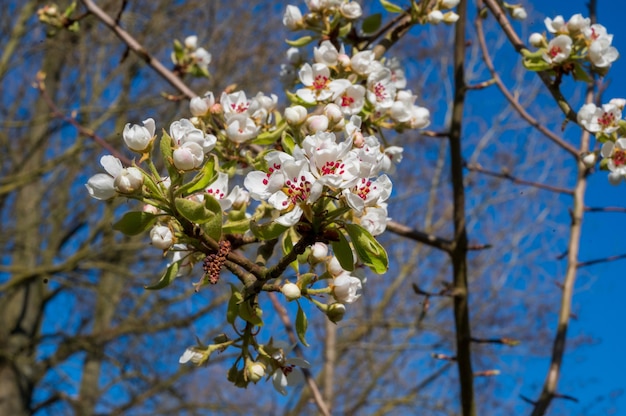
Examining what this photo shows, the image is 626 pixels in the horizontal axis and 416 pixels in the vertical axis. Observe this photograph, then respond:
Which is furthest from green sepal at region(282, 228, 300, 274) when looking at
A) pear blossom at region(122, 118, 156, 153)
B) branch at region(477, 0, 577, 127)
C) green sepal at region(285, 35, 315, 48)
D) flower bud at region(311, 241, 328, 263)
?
branch at region(477, 0, 577, 127)

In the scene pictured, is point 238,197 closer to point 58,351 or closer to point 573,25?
point 573,25

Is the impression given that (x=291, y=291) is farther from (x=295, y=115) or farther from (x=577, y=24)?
(x=577, y=24)

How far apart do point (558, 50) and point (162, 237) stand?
3.84 ft

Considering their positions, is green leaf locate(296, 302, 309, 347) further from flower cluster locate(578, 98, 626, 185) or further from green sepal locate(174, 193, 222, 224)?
flower cluster locate(578, 98, 626, 185)

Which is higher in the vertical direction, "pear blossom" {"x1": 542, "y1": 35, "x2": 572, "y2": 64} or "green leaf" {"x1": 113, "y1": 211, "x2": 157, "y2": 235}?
"pear blossom" {"x1": 542, "y1": 35, "x2": 572, "y2": 64}

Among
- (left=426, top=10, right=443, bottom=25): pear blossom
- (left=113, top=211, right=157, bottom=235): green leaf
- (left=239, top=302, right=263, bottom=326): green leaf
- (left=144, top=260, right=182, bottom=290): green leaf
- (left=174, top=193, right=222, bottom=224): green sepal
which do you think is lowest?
(left=144, top=260, right=182, bottom=290): green leaf

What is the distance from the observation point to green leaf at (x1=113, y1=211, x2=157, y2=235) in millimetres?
963

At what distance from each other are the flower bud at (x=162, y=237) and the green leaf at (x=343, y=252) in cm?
27

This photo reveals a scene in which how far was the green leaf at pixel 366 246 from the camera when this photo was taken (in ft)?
3.02

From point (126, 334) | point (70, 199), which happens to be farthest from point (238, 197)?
point (70, 199)

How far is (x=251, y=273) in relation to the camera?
0.99 meters

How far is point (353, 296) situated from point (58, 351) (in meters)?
7.41

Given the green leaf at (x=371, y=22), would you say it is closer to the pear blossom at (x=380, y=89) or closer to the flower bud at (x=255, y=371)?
the pear blossom at (x=380, y=89)

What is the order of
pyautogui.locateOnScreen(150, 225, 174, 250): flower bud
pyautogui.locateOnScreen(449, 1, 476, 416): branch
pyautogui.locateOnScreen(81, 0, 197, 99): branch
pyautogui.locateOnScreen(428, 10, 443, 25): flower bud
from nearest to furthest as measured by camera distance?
pyautogui.locateOnScreen(150, 225, 174, 250): flower bud → pyautogui.locateOnScreen(428, 10, 443, 25): flower bud → pyautogui.locateOnScreen(449, 1, 476, 416): branch → pyautogui.locateOnScreen(81, 0, 197, 99): branch
